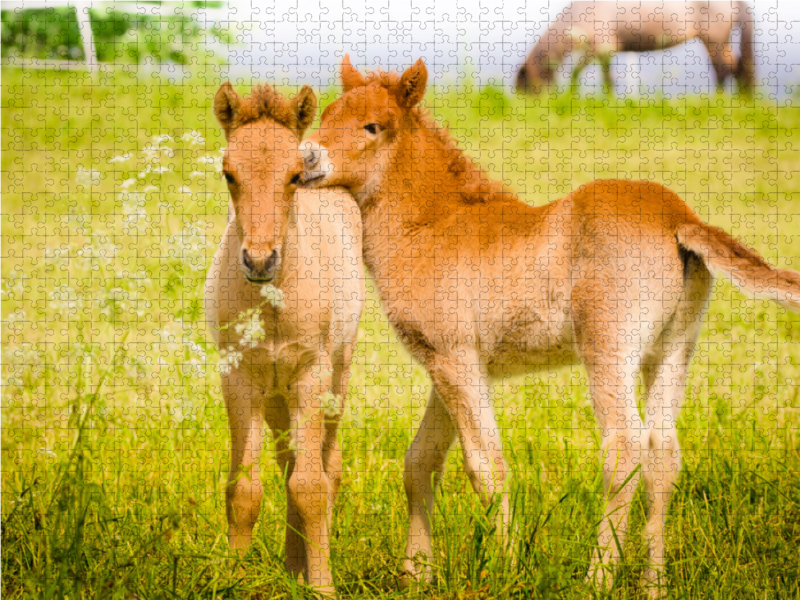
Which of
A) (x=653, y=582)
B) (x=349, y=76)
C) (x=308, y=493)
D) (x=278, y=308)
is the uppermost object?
(x=349, y=76)

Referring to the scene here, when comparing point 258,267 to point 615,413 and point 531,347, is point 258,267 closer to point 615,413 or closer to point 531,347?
point 531,347

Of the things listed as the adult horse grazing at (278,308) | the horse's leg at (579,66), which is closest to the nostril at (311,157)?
the adult horse grazing at (278,308)

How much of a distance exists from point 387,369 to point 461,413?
2.04 m

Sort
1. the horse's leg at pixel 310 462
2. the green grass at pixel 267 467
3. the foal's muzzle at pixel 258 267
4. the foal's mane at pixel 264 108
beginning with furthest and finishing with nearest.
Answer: the horse's leg at pixel 310 462 → the foal's mane at pixel 264 108 → the foal's muzzle at pixel 258 267 → the green grass at pixel 267 467

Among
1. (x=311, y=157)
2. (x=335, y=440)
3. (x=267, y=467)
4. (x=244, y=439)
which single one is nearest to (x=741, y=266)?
(x=311, y=157)

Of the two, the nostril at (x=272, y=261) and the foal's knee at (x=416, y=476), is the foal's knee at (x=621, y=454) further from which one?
the nostril at (x=272, y=261)

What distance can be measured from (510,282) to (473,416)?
68cm

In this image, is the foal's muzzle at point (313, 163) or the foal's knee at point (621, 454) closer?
the foal's knee at point (621, 454)

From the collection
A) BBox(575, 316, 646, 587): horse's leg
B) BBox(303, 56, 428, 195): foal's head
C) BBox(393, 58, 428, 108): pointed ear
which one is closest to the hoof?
BBox(575, 316, 646, 587): horse's leg

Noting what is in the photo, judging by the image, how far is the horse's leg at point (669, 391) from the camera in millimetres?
3873

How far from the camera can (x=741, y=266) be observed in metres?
3.53

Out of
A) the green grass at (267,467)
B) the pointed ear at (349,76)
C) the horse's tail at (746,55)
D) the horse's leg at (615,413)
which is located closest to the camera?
the green grass at (267,467)

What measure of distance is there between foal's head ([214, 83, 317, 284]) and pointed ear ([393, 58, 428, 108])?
0.72 metres

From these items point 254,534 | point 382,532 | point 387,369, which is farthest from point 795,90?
point 254,534
